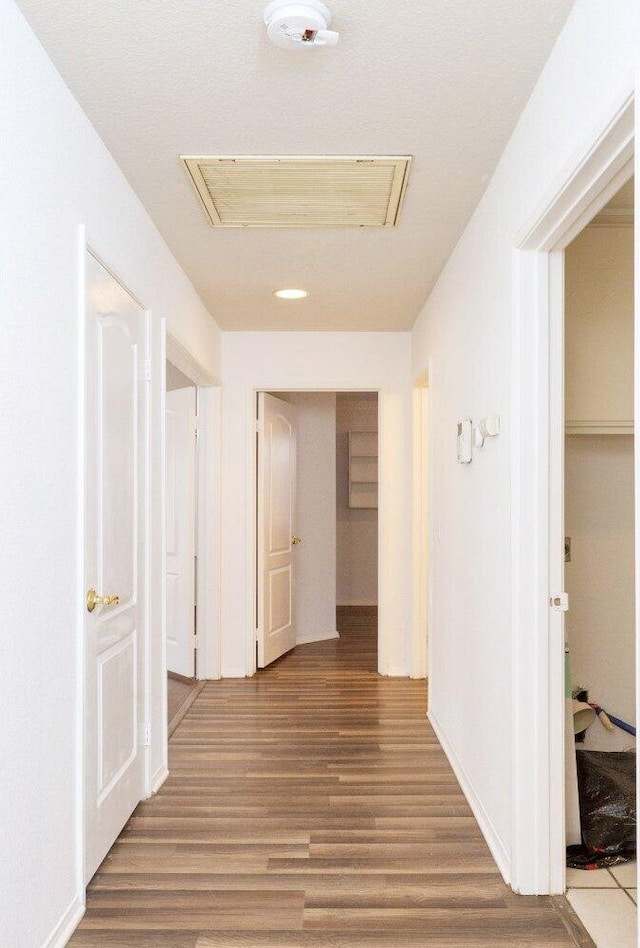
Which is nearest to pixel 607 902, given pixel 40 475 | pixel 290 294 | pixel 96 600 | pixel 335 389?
pixel 96 600

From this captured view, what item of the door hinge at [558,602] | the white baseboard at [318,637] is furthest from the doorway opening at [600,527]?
the white baseboard at [318,637]

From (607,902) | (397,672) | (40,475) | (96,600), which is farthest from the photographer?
(397,672)

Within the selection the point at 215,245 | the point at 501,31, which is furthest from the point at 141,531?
the point at 501,31

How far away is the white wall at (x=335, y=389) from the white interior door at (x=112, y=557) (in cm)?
231

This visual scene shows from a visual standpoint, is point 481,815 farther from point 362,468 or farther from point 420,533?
point 362,468

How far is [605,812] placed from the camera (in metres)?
2.72

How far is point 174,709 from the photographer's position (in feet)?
14.9

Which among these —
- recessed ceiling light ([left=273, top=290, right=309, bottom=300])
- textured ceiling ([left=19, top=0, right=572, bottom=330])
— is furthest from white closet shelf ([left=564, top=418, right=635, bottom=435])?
recessed ceiling light ([left=273, top=290, right=309, bottom=300])

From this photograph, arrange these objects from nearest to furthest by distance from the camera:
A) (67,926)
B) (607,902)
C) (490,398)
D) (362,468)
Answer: (67,926), (607,902), (490,398), (362,468)

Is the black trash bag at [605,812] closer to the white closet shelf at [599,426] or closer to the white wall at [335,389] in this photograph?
the white closet shelf at [599,426]

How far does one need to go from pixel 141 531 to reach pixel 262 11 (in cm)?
195

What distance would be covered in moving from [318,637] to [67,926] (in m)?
4.67

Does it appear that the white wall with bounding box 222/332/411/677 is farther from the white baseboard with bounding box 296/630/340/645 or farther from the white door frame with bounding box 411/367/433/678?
the white baseboard with bounding box 296/630/340/645

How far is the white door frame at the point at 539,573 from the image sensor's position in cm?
235
